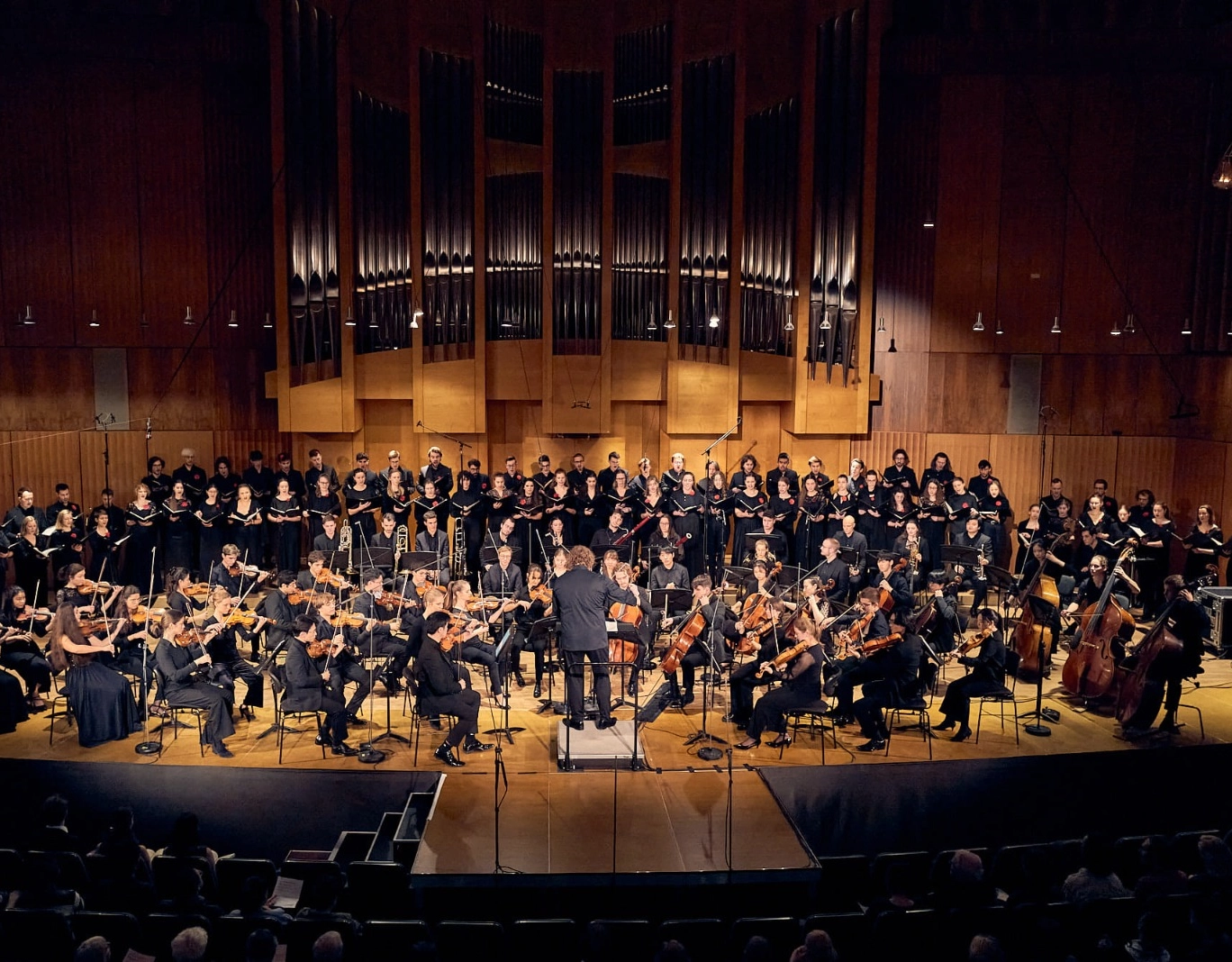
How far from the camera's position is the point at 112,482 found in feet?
47.8

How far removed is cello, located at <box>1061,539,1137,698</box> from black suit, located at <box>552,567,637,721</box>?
407 centimetres

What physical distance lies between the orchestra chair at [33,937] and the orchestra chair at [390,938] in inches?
52.7

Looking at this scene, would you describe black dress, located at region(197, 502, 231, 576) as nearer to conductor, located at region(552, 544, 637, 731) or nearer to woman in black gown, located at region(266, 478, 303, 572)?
woman in black gown, located at region(266, 478, 303, 572)

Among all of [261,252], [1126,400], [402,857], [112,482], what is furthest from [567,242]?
[402,857]

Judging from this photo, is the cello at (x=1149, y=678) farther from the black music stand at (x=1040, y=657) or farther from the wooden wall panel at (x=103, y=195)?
the wooden wall panel at (x=103, y=195)

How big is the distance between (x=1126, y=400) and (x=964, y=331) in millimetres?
2304

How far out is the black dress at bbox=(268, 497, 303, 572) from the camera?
1248 cm

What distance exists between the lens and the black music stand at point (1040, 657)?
350 inches

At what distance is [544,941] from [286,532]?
329 inches

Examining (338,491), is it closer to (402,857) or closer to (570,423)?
(570,423)

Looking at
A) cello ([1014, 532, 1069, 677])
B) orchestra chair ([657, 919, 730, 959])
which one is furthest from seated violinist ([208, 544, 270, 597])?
cello ([1014, 532, 1069, 677])

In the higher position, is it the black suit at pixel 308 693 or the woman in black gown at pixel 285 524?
the woman in black gown at pixel 285 524

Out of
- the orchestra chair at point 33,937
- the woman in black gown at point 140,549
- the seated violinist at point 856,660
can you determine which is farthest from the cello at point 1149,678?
the woman in black gown at point 140,549

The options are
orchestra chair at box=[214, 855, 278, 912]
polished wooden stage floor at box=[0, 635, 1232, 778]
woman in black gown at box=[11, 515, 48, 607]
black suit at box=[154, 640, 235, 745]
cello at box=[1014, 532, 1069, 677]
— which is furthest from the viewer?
woman in black gown at box=[11, 515, 48, 607]
